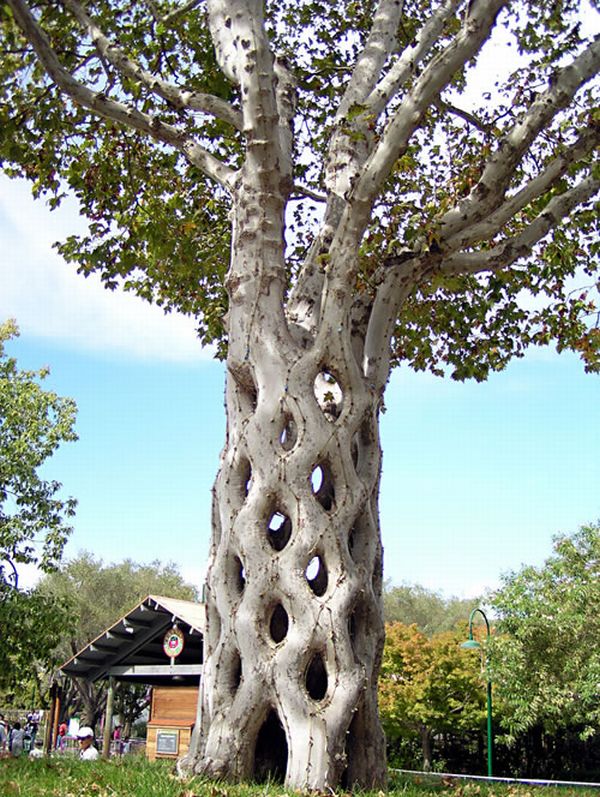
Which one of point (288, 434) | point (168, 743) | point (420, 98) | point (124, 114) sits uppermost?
point (124, 114)

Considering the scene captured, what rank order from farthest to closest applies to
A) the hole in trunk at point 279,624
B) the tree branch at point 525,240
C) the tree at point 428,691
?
the tree at point 428,691 < the tree branch at point 525,240 < the hole in trunk at point 279,624

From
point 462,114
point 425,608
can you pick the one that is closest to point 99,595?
point 425,608

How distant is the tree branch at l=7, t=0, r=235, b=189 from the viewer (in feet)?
25.3

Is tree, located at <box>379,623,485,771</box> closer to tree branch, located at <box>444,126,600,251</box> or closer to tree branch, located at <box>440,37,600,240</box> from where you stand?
tree branch, located at <box>444,126,600,251</box>

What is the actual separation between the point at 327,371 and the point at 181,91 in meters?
3.50

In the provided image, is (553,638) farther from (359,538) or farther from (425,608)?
(425,608)

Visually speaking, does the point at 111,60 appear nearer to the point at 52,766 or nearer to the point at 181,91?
the point at 181,91

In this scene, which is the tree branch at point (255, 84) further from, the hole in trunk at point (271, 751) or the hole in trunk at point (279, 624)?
the hole in trunk at point (271, 751)

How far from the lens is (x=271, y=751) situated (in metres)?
6.20

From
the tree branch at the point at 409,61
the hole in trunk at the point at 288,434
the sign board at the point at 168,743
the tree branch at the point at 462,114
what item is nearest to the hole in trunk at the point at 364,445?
the hole in trunk at the point at 288,434

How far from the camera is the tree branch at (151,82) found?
8.31 metres

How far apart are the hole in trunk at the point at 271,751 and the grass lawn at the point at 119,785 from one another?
432mm

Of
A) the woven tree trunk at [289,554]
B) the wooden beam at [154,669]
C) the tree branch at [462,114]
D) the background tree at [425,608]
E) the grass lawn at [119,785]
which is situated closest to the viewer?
the grass lawn at [119,785]

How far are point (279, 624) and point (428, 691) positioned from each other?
60.2ft
